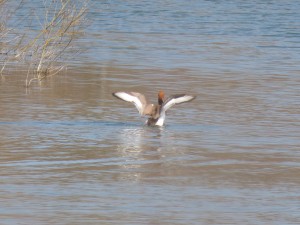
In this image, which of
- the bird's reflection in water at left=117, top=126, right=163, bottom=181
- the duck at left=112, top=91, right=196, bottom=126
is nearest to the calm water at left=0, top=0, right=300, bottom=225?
the bird's reflection in water at left=117, top=126, right=163, bottom=181

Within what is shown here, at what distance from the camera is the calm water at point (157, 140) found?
28.8 ft

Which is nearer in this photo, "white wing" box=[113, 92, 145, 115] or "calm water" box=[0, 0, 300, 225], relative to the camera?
"calm water" box=[0, 0, 300, 225]

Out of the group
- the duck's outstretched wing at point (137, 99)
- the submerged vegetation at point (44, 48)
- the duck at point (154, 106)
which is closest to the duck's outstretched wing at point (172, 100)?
the duck at point (154, 106)

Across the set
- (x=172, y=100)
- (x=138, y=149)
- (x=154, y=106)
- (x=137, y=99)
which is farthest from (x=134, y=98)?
(x=138, y=149)

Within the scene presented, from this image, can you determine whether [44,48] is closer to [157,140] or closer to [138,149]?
[157,140]

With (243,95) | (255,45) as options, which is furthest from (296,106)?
(255,45)

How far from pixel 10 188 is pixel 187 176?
1.62 m

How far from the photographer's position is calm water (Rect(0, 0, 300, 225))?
346 inches

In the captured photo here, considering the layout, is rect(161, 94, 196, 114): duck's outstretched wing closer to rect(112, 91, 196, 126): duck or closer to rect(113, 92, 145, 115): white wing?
rect(112, 91, 196, 126): duck

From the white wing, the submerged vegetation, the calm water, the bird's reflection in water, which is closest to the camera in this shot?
the calm water

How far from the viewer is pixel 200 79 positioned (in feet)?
56.4

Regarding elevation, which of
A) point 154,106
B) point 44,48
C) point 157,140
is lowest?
point 157,140

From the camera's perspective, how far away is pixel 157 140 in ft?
39.6

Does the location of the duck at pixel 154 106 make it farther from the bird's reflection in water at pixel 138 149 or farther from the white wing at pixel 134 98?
the bird's reflection in water at pixel 138 149
